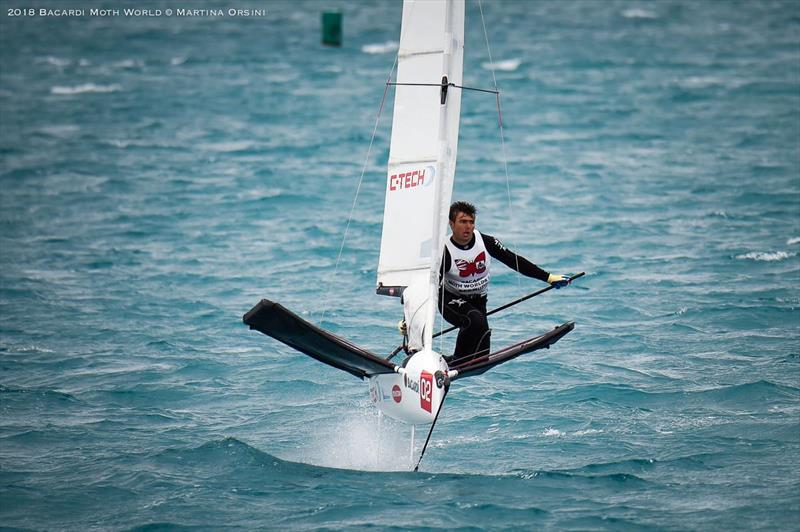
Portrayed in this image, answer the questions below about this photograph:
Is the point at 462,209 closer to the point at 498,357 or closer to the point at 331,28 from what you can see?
the point at 498,357

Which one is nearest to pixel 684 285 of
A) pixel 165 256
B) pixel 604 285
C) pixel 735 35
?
pixel 604 285

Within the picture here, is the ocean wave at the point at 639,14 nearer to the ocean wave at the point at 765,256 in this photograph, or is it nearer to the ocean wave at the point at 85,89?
the ocean wave at the point at 85,89

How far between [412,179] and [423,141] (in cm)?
46

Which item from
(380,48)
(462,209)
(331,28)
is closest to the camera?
(462,209)

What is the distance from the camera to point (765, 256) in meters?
22.2

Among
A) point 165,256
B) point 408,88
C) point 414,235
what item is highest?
point 408,88

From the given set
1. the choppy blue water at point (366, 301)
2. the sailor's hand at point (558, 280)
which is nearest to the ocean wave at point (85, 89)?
the choppy blue water at point (366, 301)

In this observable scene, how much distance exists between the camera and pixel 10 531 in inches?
489

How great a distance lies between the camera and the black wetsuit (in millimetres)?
13266

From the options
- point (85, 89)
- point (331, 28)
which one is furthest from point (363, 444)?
point (331, 28)

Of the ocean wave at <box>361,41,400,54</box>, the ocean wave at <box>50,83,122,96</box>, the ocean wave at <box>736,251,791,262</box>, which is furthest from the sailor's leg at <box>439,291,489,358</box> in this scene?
the ocean wave at <box>361,41,400,54</box>

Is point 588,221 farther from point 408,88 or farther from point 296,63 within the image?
point 296,63

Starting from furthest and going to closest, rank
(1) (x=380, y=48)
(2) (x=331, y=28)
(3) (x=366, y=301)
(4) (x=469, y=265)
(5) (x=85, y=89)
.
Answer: (1) (x=380, y=48) → (2) (x=331, y=28) → (5) (x=85, y=89) → (3) (x=366, y=301) → (4) (x=469, y=265)

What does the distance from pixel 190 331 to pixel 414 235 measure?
7326 mm
